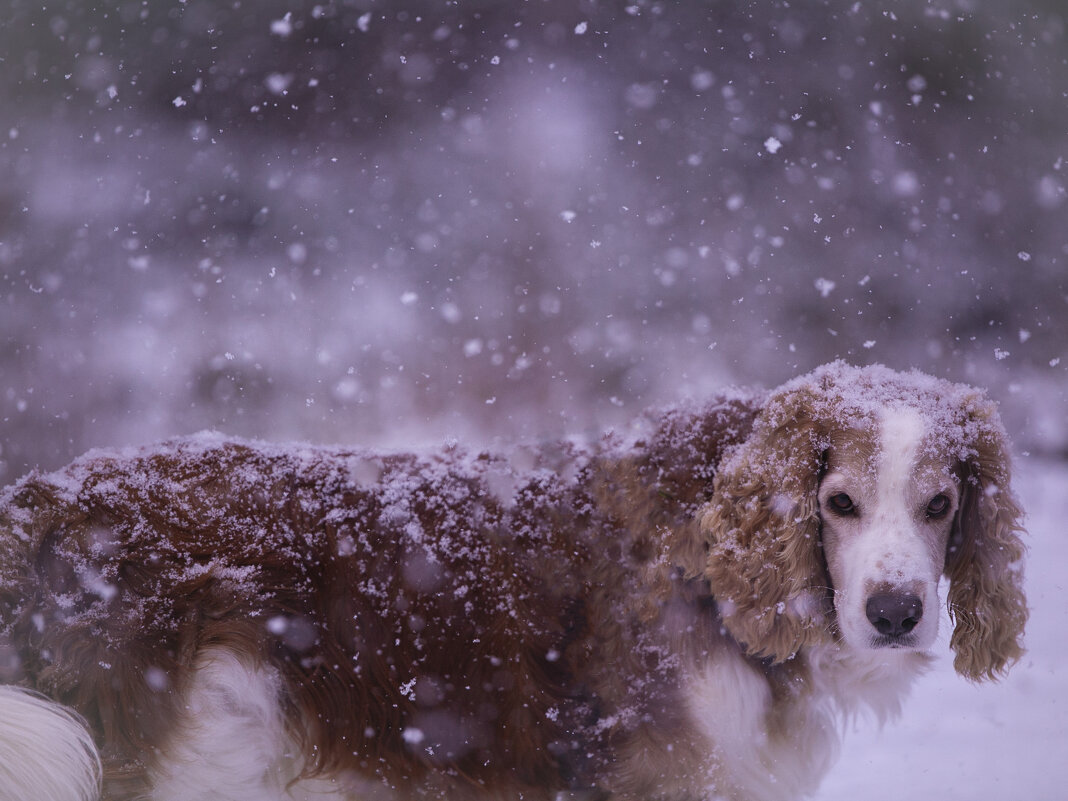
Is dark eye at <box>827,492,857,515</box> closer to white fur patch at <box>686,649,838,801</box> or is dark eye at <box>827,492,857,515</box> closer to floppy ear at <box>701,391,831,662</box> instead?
floppy ear at <box>701,391,831,662</box>

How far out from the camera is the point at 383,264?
183cm

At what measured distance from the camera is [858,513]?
3.97 ft

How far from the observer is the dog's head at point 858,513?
1.19m

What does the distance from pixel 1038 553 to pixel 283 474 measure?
1463 mm

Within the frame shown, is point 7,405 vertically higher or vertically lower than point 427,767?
higher

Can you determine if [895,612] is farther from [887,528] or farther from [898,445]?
[898,445]

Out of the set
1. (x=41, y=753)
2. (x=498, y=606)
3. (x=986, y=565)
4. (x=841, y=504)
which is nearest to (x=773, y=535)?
(x=841, y=504)

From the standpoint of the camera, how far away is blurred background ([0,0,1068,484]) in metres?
1.59

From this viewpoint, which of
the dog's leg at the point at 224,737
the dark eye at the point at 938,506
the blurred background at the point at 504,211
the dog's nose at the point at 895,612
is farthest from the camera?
the blurred background at the point at 504,211

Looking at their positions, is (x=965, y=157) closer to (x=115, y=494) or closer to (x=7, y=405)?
(x=115, y=494)

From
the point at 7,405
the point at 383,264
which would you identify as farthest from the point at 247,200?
the point at 7,405

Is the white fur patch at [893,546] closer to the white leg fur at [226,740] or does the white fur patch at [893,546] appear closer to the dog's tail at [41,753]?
the white leg fur at [226,740]

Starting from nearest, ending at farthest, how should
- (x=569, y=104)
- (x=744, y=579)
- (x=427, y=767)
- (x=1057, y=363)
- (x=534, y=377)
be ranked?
(x=744, y=579)
(x=427, y=767)
(x=1057, y=363)
(x=569, y=104)
(x=534, y=377)

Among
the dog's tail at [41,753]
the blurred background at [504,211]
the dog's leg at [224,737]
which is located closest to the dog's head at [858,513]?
the blurred background at [504,211]
